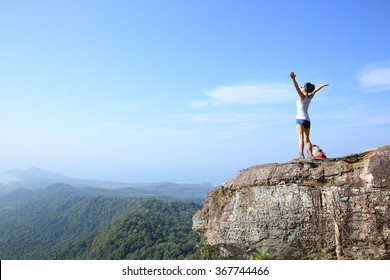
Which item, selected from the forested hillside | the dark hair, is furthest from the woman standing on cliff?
the forested hillside

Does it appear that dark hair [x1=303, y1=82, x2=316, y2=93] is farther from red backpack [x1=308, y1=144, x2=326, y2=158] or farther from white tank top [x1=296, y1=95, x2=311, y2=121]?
red backpack [x1=308, y1=144, x2=326, y2=158]

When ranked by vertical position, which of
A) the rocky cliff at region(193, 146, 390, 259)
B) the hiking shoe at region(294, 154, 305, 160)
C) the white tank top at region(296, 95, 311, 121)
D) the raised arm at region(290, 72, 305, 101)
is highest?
the raised arm at region(290, 72, 305, 101)

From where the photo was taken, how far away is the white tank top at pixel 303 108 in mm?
9395

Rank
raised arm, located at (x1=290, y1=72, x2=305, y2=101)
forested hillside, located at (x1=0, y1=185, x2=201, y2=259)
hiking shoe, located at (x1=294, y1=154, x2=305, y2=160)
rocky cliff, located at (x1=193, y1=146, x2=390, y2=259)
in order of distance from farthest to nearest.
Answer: forested hillside, located at (x1=0, y1=185, x2=201, y2=259)
hiking shoe, located at (x1=294, y1=154, x2=305, y2=160)
raised arm, located at (x1=290, y1=72, x2=305, y2=101)
rocky cliff, located at (x1=193, y1=146, x2=390, y2=259)

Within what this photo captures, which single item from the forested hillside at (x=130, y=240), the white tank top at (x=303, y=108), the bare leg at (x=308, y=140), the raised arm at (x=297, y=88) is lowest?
the forested hillside at (x=130, y=240)

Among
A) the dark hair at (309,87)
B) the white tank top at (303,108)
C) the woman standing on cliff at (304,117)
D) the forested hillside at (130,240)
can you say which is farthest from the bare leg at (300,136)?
the forested hillside at (130,240)

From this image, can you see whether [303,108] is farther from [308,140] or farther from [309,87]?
[308,140]

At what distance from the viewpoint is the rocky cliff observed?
7422mm

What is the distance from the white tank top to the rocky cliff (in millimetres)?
1466

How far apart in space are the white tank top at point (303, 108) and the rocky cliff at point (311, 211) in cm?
147

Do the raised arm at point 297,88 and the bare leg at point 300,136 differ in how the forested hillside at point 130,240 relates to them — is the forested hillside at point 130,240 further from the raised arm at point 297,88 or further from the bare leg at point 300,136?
the raised arm at point 297,88

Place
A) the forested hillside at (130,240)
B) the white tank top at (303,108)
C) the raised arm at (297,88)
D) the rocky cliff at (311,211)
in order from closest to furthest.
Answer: the rocky cliff at (311,211) < the raised arm at (297,88) < the white tank top at (303,108) < the forested hillside at (130,240)

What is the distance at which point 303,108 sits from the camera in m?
9.45

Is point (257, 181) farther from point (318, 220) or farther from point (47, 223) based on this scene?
point (47, 223)
